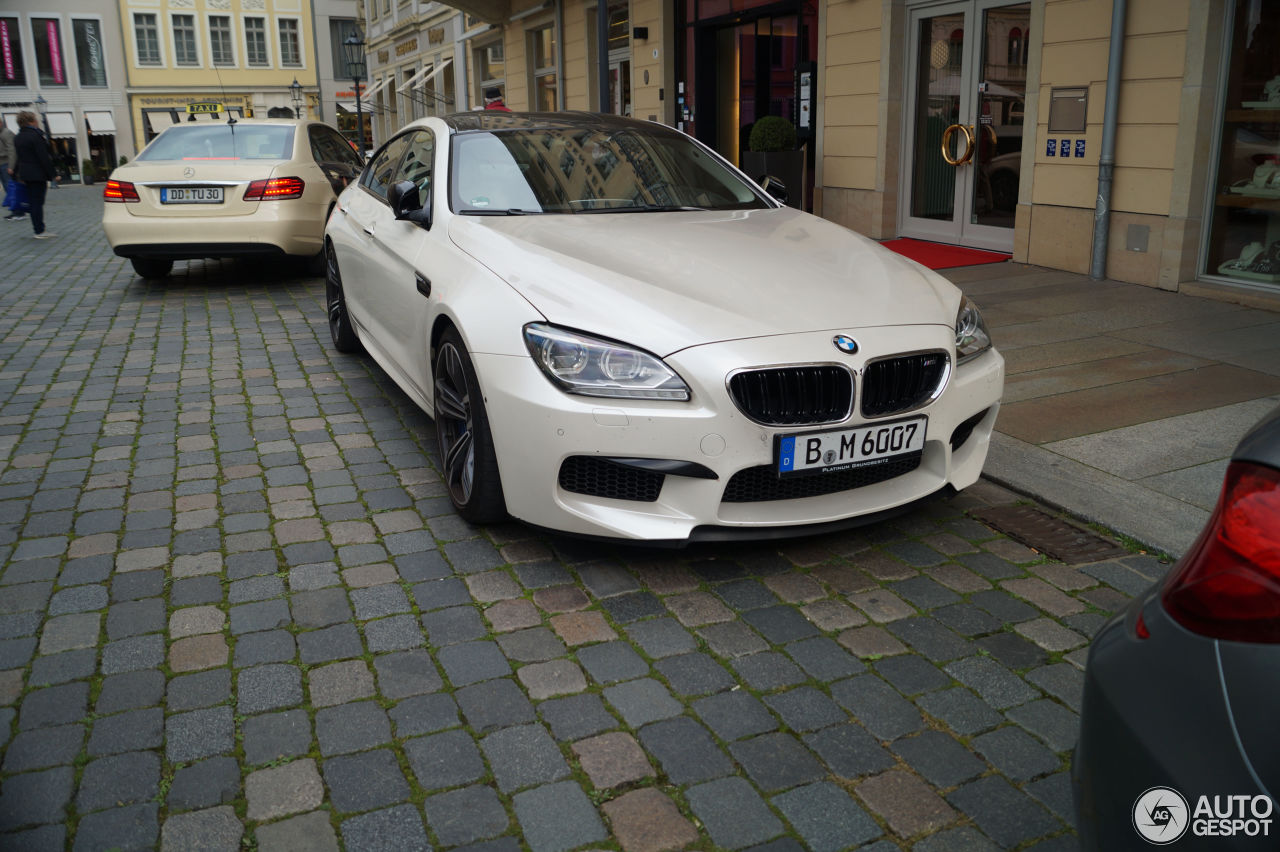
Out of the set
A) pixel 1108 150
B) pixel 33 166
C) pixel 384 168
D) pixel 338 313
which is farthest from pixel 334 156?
pixel 33 166

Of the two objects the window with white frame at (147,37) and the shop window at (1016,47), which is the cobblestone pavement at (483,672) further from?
the window with white frame at (147,37)

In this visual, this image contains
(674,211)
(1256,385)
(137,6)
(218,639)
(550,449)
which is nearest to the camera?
(218,639)

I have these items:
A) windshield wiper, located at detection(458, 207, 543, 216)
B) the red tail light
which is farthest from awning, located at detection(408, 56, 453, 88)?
windshield wiper, located at detection(458, 207, 543, 216)

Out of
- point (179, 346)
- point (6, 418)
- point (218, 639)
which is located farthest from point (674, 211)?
point (179, 346)

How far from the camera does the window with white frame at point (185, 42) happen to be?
49.5 m

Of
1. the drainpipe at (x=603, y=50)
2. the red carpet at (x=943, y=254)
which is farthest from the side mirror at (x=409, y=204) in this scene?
the drainpipe at (x=603, y=50)

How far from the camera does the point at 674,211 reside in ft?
15.7

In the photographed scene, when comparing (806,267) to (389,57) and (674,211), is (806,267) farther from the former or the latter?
(389,57)

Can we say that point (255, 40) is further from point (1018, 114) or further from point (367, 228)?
point (367, 228)

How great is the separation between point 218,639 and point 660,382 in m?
1.51

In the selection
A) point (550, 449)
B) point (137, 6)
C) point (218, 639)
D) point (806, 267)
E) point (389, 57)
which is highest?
point (137, 6)

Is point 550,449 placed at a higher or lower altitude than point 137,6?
lower

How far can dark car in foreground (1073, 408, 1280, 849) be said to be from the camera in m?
1.29

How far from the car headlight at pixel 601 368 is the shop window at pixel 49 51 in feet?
176
